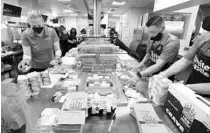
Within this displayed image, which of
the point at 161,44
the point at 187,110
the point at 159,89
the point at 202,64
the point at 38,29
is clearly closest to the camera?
the point at 187,110

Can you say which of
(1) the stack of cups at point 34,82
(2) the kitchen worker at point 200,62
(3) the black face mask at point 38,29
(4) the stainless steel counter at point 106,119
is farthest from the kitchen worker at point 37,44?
(2) the kitchen worker at point 200,62

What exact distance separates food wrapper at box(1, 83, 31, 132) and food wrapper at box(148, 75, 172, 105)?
908mm

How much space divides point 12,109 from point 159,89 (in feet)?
3.13

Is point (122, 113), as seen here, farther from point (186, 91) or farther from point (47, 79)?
point (47, 79)

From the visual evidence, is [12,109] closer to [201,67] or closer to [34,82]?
[34,82]

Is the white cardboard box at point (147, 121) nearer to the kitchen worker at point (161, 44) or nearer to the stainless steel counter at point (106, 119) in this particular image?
the stainless steel counter at point (106, 119)

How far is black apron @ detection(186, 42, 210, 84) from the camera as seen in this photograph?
4.04 ft

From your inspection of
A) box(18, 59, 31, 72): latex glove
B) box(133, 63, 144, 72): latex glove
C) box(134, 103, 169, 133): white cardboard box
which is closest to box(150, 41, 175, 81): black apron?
box(133, 63, 144, 72): latex glove

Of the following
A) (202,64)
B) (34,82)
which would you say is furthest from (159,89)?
(34,82)

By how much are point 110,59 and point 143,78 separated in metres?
0.56

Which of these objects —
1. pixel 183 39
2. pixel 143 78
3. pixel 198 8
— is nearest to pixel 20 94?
pixel 143 78

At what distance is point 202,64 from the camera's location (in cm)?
127

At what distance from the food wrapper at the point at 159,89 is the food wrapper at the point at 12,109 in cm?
91

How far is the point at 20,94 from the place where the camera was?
647 mm
